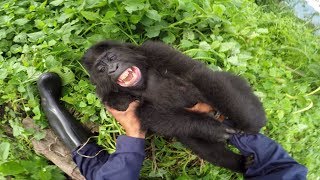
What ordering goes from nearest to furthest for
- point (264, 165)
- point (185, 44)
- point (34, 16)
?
point (264, 165), point (185, 44), point (34, 16)

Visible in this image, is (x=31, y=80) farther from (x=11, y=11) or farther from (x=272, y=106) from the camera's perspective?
(x=272, y=106)

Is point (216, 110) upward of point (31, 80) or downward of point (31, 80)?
upward

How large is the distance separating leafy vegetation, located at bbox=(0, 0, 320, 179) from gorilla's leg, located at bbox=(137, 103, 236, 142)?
259mm

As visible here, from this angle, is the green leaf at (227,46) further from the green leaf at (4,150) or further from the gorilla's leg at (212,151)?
the green leaf at (4,150)

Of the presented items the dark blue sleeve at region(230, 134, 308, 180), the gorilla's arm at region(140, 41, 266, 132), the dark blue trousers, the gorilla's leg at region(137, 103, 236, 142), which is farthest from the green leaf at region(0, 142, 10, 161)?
the dark blue sleeve at region(230, 134, 308, 180)

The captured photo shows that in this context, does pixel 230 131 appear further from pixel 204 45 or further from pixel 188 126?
pixel 204 45

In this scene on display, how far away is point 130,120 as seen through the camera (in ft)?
6.84

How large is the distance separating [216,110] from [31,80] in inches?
49.2

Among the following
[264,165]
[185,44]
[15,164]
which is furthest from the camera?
[185,44]

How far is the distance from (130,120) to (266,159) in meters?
0.80

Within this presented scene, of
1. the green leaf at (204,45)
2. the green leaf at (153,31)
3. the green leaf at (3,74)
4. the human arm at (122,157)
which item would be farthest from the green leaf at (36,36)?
the green leaf at (204,45)

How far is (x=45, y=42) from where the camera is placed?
96.0 inches

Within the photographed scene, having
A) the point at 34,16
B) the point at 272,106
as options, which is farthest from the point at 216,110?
the point at 34,16

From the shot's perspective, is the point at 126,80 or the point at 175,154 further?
the point at 175,154
